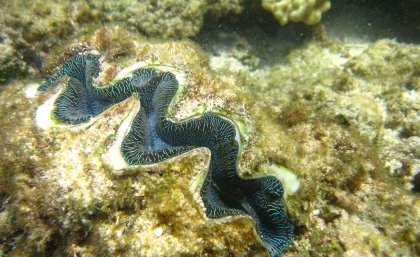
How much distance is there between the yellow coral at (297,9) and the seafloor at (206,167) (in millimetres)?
1187

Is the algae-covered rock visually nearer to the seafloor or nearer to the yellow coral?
the seafloor

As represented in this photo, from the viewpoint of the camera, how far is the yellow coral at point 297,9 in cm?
478

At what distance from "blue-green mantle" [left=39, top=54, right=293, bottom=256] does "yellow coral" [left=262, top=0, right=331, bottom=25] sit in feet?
8.92

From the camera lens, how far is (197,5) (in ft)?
15.5

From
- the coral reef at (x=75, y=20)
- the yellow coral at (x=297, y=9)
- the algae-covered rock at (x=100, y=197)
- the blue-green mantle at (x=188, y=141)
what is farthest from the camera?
the yellow coral at (x=297, y=9)

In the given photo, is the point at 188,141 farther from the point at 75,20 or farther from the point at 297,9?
the point at 297,9

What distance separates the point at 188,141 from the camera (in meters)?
2.81

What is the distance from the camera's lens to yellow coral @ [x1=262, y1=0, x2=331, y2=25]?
4.78m

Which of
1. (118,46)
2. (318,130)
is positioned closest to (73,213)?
(118,46)

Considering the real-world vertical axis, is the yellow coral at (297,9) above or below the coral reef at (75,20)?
above

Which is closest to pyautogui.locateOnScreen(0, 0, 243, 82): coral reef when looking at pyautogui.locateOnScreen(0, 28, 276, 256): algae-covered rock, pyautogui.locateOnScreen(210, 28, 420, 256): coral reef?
pyautogui.locateOnScreen(210, 28, 420, 256): coral reef

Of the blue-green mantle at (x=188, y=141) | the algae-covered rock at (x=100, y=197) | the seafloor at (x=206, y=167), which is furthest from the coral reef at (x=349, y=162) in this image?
the algae-covered rock at (x=100, y=197)

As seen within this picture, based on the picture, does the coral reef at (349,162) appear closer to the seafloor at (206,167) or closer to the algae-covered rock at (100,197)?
the seafloor at (206,167)

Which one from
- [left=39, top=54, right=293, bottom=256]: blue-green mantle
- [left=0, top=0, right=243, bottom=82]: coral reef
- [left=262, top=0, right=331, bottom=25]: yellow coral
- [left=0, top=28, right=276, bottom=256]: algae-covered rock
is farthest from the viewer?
[left=262, top=0, right=331, bottom=25]: yellow coral
